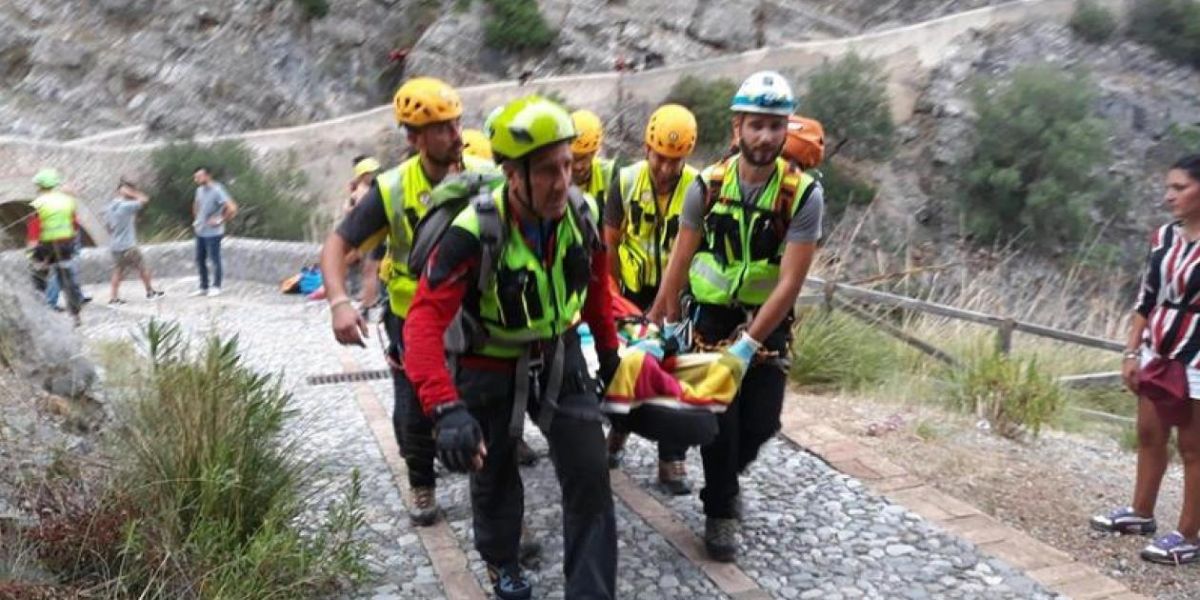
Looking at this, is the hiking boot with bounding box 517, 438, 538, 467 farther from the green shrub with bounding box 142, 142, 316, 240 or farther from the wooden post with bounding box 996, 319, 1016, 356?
the green shrub with bounding box 142, 142, 316, 240

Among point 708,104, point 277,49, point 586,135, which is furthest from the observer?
point 277,49

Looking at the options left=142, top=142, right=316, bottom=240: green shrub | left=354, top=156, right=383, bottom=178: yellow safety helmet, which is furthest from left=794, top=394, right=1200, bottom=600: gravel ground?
left=142, top=142, right=316, bottom=240: green shrub

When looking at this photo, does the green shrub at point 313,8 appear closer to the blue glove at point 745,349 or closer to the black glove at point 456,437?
the blue glove at point 745,349

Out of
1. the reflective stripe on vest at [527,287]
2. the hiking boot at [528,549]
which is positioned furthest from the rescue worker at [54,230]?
the reflective stripe on vest at [527,287]

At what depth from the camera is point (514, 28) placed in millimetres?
34094

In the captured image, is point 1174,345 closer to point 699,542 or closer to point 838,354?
point 699,542

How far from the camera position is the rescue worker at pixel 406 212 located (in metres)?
4.17

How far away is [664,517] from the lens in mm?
4754

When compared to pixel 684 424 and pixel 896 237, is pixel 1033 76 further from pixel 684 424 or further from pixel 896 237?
pixel 684 424

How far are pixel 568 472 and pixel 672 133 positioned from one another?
207 centimetres

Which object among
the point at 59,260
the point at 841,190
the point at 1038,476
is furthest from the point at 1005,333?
the point at 841,190

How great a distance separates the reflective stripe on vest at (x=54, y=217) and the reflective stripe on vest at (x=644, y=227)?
26.7 ft

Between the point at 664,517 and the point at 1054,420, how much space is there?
3597mm

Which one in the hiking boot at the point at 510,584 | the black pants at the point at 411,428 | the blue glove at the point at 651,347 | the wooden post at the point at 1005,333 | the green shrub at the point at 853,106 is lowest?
the hiking boot at the point at 510,584
